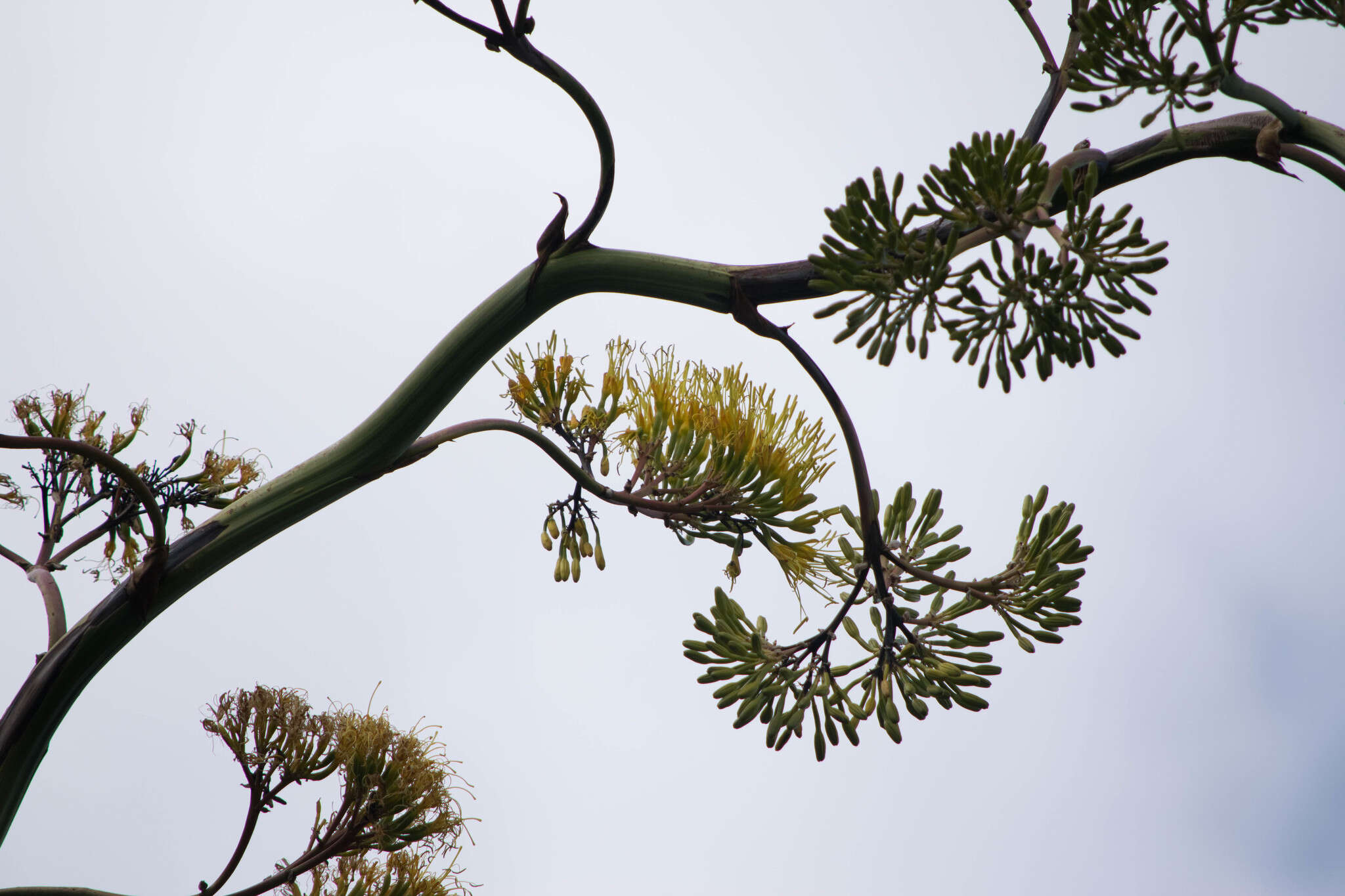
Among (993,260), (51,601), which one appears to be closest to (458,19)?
(993,260)

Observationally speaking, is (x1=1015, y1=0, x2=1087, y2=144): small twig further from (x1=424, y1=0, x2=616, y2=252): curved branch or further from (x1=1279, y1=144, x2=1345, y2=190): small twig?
(x1=424, y1=0, x2=616, y2=252): curved branch

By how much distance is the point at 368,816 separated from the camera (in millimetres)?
1486

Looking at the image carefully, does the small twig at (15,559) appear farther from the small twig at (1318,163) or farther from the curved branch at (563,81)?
the small twig at (1318,163)

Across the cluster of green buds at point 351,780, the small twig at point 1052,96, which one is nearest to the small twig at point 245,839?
the cluster of green buds at point 351,780

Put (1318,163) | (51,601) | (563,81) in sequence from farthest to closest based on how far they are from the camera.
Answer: (51,601) → (563,81) → (1318,163)

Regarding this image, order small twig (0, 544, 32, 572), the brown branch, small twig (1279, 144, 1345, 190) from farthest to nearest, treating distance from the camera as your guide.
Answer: small twig (0, 544, 32, 572) → the brown branch → small twig (1279, 144, 1345, 190)

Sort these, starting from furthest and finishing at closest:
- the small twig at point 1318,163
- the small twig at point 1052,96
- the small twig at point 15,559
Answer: the small twig at point 15,559
the small twig at point 1052,96
the small twig at point 1318,163

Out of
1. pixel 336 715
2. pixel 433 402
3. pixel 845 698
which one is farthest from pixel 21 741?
pixel 845 698

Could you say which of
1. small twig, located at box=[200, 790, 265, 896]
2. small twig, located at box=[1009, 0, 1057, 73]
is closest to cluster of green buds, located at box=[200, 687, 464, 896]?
small twig, located at box=[200, 790, 265, 896]

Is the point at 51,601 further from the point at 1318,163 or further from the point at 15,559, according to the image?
the point at 1318,163

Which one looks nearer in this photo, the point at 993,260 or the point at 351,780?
the point at 993,260

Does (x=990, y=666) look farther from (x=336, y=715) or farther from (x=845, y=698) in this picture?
(x=336, y=715)

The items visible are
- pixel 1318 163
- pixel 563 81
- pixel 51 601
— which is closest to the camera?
pixel 1318 163

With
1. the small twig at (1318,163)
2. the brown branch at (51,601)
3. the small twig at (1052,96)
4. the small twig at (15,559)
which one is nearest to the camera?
the small twig at (1318,163)
